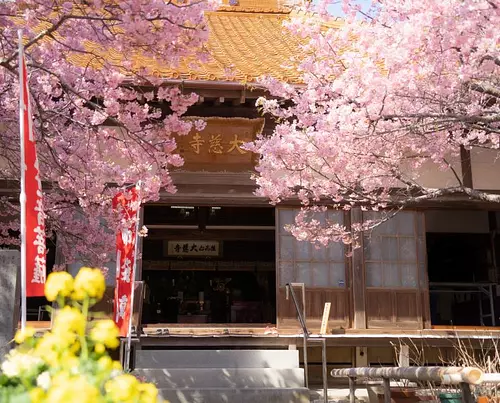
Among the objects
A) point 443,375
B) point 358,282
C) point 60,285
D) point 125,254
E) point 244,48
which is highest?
point 244,48

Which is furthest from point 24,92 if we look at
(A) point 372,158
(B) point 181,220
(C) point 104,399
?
(B) point 181,220

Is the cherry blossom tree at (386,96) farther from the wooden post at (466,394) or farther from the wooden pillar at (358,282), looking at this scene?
the wooden post at (466,394)

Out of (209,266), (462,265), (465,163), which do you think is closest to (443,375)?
(465,163)

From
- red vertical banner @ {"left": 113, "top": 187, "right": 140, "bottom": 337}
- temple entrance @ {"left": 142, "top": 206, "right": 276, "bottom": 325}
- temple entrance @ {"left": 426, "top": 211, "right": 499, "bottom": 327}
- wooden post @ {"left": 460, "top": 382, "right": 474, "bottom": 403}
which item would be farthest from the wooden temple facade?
wooden post @ {"left": 460, "top": 382, "right": 474, "bottom": 403}

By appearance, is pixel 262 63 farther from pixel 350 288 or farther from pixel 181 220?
pixel 181 220

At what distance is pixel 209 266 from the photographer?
50.2ft

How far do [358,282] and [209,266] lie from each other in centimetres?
710

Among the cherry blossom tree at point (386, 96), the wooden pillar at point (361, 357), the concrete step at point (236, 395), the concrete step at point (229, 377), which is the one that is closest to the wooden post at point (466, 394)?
the cherry blossom tree at point (386, 96)

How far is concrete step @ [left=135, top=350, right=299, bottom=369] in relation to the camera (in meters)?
7.07

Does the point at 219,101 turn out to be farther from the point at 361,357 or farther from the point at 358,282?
the point at 361,357

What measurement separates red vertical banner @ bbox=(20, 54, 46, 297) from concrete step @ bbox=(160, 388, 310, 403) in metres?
2.92

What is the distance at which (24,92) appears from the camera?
12.8ft

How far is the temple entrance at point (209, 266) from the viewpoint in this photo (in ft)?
43.1

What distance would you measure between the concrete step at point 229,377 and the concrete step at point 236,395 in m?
0.33
